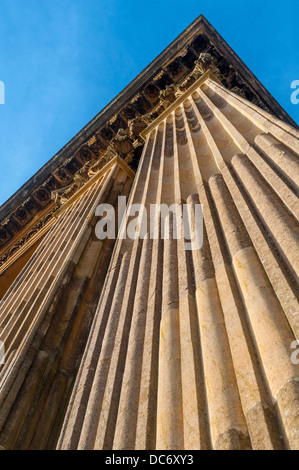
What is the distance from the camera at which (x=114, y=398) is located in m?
2.53

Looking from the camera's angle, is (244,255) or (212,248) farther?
(212,248)

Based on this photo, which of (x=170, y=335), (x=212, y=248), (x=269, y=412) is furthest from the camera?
(x=212, y=248)

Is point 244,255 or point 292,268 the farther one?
point 244,255

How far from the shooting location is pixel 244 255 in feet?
9.20

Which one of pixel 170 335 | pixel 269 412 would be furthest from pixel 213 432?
pixel 170 335

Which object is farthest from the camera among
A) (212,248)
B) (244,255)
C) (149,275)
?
(149,275)

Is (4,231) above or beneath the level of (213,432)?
above

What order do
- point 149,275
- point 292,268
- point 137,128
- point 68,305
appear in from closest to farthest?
1. point 292,268
2. point 149,275
3. point 68,305
4. point 137,128

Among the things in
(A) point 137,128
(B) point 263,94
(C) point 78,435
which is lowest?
(B) point 263,94

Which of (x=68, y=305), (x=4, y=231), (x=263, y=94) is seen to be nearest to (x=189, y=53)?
(x=263, y=94)

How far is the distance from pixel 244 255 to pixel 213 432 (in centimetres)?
122
